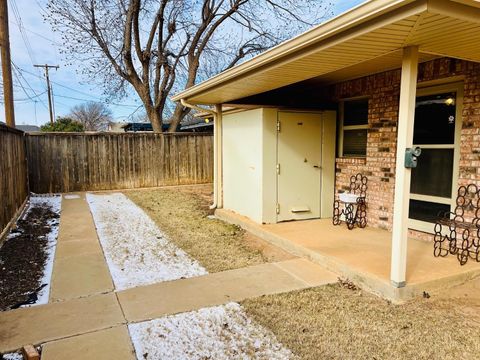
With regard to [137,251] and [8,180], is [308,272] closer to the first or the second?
[137,251]

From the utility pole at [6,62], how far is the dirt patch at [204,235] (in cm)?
378

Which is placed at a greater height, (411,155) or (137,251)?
(411,155)

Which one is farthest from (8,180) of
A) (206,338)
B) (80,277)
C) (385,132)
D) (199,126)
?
(199,126)

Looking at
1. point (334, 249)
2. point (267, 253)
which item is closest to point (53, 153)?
point (267, 253)

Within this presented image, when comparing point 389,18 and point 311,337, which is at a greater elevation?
point 389,18

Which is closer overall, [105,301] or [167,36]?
[105,301]

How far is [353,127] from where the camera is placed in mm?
6027

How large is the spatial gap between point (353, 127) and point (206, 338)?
456cm

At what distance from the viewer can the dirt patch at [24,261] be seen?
11.7 feet

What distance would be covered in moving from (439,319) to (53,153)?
10539 mm

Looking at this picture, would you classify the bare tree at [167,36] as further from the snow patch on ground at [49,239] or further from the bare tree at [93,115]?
the bare tree at [93,115]

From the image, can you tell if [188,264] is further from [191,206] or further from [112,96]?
[112,96]

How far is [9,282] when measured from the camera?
388cm

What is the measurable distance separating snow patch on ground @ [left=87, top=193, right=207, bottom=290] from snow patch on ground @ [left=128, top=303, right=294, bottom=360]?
1033 mm
